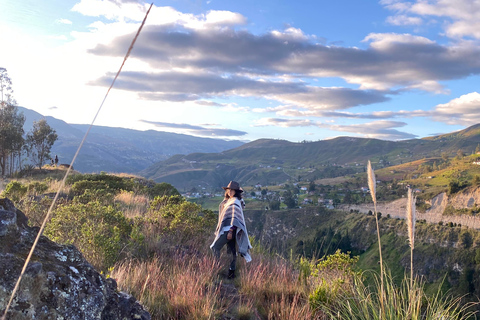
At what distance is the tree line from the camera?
1125 inches

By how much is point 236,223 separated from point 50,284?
4887 millimetres

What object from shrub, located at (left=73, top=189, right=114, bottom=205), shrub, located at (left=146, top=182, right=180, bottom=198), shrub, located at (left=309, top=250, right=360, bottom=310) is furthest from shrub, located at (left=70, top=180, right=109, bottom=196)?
shrub, located at (left=309, top=250, right=360, bottom=310)

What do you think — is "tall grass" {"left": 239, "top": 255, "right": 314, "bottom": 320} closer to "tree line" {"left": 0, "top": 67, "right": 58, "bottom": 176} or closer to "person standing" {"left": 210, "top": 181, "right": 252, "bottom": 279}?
"person standing" {"left": 210, "top": 181, "right": 252, "bottom": 279}

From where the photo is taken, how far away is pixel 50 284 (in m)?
2.15

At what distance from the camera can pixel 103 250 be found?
5.56m

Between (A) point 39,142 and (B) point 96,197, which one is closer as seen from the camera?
(B) point 96,197

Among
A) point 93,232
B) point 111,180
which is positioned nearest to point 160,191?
point 111,180

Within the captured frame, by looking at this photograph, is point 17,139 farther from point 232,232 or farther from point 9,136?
point 232,232

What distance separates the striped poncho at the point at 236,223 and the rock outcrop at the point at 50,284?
4036mm

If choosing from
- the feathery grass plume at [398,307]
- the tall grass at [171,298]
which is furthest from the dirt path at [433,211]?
the tall grass at [171,298]

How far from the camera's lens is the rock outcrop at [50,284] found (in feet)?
6.59

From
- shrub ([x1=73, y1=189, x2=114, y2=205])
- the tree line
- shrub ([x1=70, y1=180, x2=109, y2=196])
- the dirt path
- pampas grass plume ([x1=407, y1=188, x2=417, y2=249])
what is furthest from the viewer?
the dirt path

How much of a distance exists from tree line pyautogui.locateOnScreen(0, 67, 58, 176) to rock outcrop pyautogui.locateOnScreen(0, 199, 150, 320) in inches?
1231

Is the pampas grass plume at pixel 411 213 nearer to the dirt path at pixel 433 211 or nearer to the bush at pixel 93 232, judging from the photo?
the bush at pixel 93 232
